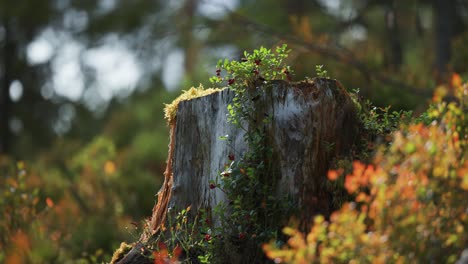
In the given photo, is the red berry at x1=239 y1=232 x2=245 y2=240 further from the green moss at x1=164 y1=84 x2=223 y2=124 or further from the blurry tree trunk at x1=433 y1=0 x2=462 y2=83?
the blurry tree trunk at x1=433 y1=0 x2=462 y2=83

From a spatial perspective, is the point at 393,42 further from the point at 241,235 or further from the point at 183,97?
the point at 241,235

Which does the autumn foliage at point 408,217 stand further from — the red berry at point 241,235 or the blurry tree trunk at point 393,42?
the blurry tree trunk at point 393,42

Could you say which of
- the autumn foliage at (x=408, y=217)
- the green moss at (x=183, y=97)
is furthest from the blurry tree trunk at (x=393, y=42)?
the autumn foliage at (x=408, y=217)

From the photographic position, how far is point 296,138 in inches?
147

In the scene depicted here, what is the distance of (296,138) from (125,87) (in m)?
13.3

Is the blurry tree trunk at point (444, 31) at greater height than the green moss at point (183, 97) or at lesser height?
greater

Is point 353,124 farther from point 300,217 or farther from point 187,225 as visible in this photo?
point 187,225

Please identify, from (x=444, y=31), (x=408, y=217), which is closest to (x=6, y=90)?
(x=444, y=31)

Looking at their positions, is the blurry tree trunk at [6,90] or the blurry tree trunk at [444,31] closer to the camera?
the blurry tree trunk at [444,31]

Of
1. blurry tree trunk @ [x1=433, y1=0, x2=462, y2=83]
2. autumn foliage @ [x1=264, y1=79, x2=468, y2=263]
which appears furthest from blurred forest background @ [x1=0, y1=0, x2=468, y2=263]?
autumn foliage @ [x1=264, y1=79, x2=468, y2=263]

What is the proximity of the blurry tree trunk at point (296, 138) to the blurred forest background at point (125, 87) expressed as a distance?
38.0 inches

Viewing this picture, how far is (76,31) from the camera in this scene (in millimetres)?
15766

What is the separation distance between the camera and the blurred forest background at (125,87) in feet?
22.5

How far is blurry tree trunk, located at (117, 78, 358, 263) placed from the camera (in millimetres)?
3701
